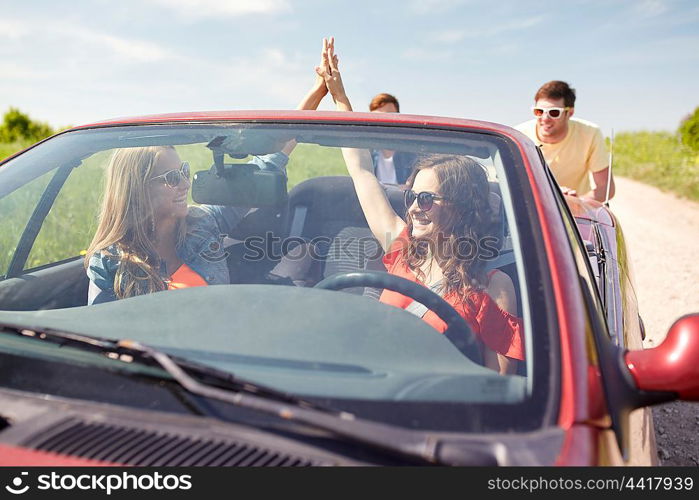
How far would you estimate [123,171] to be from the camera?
2.14m

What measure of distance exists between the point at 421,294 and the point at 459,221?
30 cm

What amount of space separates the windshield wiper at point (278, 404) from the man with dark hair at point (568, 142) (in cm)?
400

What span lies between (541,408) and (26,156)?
5.76 ft

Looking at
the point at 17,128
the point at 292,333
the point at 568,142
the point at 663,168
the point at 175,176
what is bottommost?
the point at 292,333

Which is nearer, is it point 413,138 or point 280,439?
point 280,439

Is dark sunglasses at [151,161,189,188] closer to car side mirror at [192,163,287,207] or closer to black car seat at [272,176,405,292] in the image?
car side mirror at [192,163,287,207]

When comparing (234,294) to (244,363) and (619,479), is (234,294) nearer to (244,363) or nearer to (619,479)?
(244,363)

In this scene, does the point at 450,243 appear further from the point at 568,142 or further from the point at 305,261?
the point at 568,142

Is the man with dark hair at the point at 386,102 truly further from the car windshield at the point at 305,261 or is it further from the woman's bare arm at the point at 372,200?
the woman's bare arm at the point at 372,200

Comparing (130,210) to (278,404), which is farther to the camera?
(130,210)

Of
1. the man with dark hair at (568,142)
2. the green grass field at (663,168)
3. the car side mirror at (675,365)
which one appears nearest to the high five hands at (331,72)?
the man with dark hair at (568,142)

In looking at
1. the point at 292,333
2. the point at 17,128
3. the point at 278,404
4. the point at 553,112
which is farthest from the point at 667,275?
the point at 17,128

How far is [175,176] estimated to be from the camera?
221 cm

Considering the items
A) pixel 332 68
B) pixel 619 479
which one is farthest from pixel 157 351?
pixel 332 68
